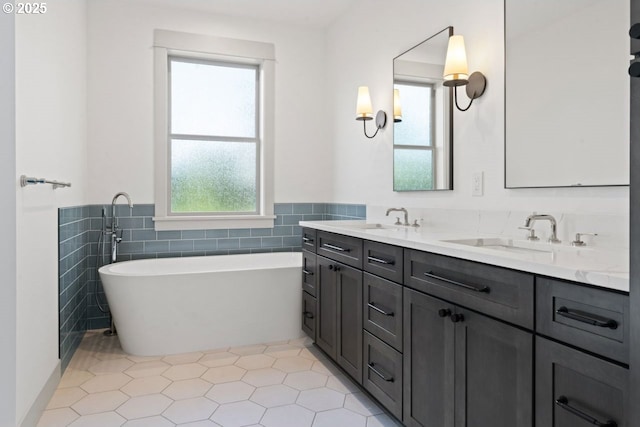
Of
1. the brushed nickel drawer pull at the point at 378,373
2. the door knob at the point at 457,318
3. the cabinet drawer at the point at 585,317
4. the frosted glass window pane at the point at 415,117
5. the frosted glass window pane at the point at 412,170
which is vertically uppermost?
the frosted glass window pane at the point at 415,117

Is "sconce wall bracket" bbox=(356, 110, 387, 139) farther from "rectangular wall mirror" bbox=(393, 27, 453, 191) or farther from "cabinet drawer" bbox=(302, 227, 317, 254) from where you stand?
"cabinet drawer" bbox=(302, 227, 317, 254)

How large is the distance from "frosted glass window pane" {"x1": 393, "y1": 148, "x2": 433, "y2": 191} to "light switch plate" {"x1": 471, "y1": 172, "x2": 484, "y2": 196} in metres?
0.37

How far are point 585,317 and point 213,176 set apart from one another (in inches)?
137

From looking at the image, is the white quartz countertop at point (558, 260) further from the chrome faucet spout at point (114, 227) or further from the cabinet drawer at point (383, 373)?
the chrome faucet spout at point (114, 227)

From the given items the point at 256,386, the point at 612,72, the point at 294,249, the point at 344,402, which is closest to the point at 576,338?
the point at 612,72

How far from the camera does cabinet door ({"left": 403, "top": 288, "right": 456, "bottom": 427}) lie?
1669mm

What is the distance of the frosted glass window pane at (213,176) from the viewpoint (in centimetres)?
A: 401

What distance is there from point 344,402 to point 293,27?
3383mm

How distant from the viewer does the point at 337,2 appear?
378cm

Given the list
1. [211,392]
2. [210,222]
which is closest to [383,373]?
[211,392]

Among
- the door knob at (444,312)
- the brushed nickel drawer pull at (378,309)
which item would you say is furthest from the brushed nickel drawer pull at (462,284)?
the brushed nickel drawer pull at (378,309)

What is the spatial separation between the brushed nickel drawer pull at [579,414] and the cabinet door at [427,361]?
1.57 ft

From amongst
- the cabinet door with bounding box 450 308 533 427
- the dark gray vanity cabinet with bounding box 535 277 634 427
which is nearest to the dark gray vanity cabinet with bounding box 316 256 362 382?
the cabinet door with bounding box 450 308 533 427

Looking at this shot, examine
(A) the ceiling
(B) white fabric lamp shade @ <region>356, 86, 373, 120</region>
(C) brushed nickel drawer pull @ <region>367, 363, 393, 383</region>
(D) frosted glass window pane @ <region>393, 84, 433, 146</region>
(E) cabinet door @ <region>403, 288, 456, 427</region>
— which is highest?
(A) the ceiling
